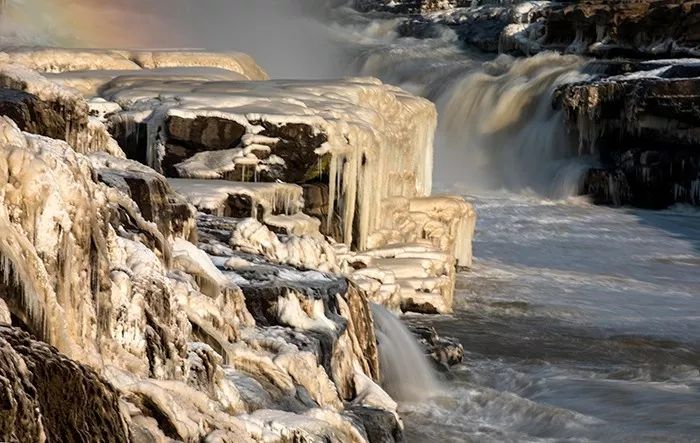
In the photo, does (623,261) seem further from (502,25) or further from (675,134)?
(502,25)

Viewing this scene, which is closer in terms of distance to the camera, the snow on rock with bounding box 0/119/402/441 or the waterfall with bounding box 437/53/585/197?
the snow on rock with bounding box 0/119/402/441

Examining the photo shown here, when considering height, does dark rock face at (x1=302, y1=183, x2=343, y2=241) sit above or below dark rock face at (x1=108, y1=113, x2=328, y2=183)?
below

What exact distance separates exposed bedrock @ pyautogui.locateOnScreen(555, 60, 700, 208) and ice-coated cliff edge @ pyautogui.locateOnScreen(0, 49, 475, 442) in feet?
39.6

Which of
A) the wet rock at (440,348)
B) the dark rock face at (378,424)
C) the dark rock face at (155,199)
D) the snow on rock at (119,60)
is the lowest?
the wet rock at (440,348)

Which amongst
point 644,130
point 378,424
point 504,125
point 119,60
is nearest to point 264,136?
point 119,60

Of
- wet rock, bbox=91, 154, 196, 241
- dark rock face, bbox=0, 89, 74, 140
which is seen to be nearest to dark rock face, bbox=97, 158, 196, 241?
wet rock, bbox=91, 154, 196, 241

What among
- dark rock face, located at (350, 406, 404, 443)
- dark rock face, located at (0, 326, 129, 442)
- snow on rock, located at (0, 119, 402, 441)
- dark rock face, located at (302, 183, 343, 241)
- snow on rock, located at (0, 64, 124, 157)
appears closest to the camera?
dark rock face, located at (0, 326, 129, 442)

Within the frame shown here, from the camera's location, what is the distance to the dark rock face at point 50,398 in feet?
14.3

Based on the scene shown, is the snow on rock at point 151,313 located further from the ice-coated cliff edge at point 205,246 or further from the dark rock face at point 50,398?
the dark rock face at point 50,398

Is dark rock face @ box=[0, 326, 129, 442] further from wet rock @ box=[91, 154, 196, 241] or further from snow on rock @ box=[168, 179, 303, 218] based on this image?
snow on rock @ box=[168, 179, 303, 218]

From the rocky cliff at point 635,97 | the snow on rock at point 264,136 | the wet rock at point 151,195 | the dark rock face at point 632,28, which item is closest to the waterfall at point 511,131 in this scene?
the rocky cliff at point 635,97

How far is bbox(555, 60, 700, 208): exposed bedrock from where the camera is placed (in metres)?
31.0

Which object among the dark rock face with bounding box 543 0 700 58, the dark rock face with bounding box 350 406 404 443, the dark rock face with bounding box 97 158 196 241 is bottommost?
the dark rock face with bounding box 350 406 404 443

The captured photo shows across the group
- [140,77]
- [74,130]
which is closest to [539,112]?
[140,77]
